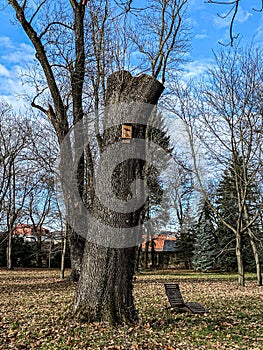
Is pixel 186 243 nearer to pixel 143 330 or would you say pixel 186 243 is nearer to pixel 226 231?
pixel 226 231

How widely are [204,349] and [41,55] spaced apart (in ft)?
29.3

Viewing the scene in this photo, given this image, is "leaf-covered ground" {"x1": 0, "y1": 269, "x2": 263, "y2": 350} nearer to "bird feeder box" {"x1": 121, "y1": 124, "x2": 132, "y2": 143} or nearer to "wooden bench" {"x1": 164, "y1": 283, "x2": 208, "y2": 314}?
"wooden bench" {"x1": 164, "y1": 283, "x2": 208, "y2": 314}

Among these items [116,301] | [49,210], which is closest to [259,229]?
[49,210]

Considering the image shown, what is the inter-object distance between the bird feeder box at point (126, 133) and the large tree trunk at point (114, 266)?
3.3 inches

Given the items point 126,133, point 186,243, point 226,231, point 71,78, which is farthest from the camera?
point 186,243

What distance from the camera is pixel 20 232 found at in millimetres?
30859

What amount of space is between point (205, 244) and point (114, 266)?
19993 mm

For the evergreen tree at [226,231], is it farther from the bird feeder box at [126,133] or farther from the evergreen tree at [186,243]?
the bird feeder box at [126,133]

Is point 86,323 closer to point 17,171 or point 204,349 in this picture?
point 204,349

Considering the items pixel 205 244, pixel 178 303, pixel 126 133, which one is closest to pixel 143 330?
pixel 178 303

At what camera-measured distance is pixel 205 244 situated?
2498 centimetres

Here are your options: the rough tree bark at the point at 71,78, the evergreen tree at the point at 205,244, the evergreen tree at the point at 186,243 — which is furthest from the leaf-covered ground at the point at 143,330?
the evergreen tree at the point at 186,243

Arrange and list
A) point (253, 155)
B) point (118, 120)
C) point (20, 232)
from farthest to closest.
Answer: point (20, 232)
point (253, 155)
point (118, 120)

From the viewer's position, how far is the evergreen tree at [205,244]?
24.6 meters
